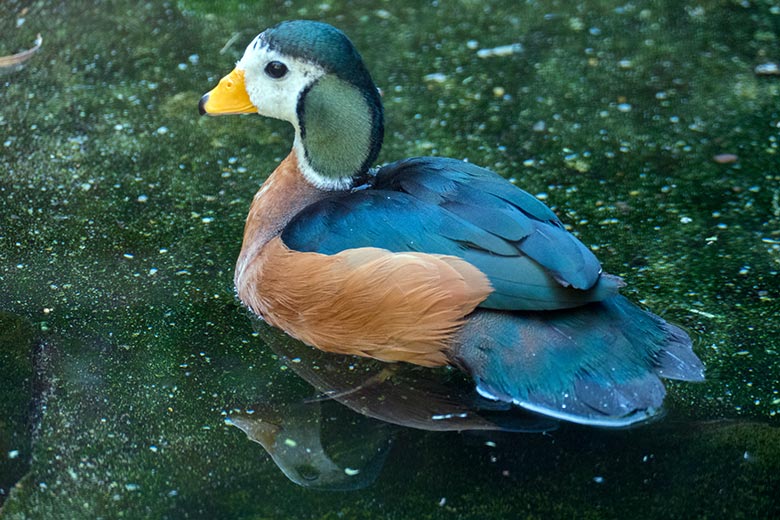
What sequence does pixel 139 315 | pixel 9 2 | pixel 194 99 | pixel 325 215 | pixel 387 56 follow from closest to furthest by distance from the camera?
pixel 325 215, pixel 139 315, pixel 194 99, pixel 387 56, pixel 9 2

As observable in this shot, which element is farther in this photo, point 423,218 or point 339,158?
point 339,158

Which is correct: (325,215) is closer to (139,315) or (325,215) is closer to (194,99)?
(139,315)

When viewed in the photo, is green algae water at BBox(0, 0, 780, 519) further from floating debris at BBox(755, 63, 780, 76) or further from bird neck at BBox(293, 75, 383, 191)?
bird neck at BBox(293, 75, 383, 191)

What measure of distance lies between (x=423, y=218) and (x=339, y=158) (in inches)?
Result: 22.4

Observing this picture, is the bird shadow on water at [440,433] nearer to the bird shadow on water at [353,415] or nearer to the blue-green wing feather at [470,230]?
the bird shadow on water at [353,415]

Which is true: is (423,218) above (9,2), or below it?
above

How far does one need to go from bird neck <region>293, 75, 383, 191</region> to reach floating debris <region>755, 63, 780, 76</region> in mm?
2936

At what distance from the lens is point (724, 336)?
3.95 m

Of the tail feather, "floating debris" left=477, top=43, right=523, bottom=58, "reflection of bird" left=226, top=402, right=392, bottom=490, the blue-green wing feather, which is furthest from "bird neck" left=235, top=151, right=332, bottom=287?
"floating debris" left=477, top=43, right=523, bottom=58

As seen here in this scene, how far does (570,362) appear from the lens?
3420mm

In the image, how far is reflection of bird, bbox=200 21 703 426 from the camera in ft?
11.3

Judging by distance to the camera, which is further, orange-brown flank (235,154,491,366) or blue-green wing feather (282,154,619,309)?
orange-brown flank (235,154,491,366)

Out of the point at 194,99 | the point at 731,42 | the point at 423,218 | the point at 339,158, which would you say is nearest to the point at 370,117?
the point at 339,158

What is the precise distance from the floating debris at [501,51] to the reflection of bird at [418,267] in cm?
227
